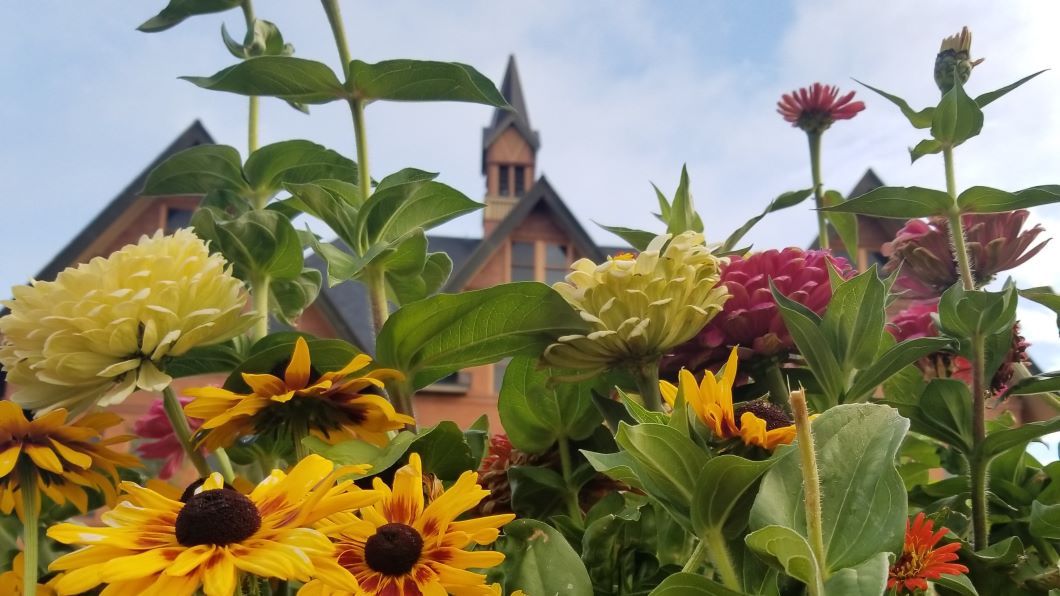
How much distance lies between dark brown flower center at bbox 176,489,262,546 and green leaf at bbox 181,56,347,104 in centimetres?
25

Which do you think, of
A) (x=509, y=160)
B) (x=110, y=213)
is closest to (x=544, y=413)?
(x=110, y=213)

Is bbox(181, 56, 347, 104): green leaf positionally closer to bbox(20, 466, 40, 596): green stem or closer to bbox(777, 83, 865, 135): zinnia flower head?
bbox(20, 466, 40, 596): green stem

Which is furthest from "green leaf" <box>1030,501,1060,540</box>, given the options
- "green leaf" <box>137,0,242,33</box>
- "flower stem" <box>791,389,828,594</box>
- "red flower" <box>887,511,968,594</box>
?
"green leaf" <box>137,0,242,33</box>

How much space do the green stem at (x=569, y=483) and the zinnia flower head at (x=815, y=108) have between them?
41 cm

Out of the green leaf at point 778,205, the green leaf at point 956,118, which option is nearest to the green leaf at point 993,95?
the green leaf at point 956,118

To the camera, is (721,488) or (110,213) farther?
(110,213)

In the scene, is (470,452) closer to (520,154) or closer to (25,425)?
(25,425)

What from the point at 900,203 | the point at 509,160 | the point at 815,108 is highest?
the point at 509,160

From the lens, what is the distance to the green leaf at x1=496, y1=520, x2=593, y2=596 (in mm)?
323

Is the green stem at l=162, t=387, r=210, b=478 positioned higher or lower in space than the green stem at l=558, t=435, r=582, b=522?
higher

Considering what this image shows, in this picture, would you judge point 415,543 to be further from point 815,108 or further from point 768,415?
point 815,108

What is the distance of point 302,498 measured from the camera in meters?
0.30

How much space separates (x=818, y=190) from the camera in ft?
2.03

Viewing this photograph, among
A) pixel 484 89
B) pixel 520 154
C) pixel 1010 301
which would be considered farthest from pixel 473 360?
pixel 520 154
